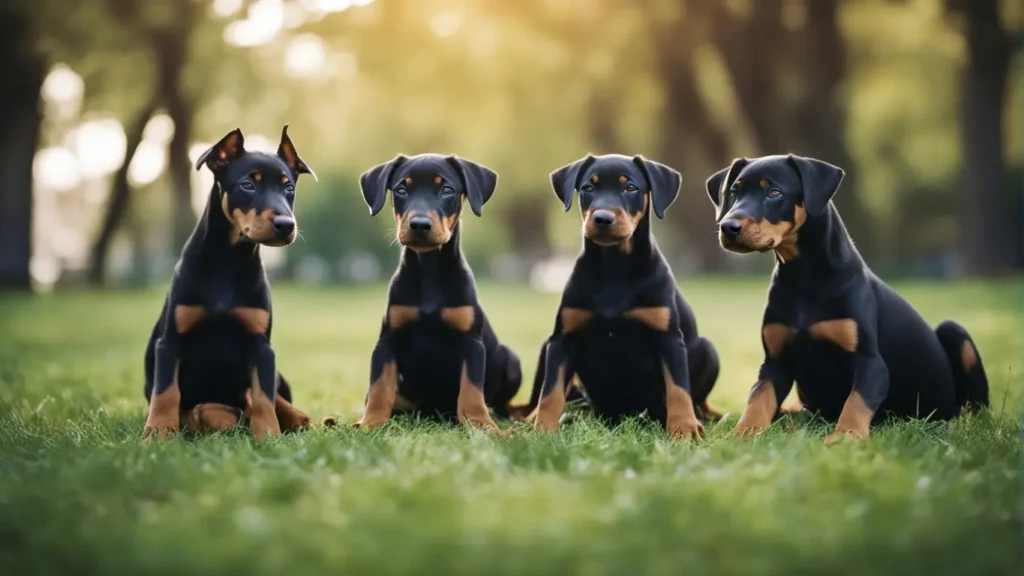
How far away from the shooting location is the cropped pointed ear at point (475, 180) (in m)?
5.29

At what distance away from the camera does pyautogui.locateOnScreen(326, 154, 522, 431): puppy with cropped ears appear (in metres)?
5.16

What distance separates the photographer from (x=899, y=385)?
5.01m

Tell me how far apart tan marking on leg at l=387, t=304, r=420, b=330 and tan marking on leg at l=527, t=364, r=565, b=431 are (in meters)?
0.83

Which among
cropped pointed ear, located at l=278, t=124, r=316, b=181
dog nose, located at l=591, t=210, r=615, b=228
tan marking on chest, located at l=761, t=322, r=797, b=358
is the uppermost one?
cropped pointed ear, located at l=278, t=124, r=316, b=181

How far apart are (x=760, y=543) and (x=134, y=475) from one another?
7.54ft

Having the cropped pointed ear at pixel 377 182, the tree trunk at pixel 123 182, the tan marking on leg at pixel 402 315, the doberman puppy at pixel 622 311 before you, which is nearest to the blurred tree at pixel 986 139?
the doberman puppy at pixel 622 311

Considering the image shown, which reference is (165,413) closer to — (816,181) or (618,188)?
(618,188)

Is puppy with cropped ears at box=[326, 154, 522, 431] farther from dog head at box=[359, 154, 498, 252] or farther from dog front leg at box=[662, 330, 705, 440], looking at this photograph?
dog front leg at box=[662, 330, 705, 440]

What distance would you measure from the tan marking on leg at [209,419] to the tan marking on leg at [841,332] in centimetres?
301

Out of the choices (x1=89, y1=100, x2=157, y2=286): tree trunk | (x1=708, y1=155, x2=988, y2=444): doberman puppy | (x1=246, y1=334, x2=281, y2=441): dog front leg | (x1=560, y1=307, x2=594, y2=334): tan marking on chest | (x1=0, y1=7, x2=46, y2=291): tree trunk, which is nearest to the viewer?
(x1=708, y1=155, x2=988, y2=444): doberman puppy

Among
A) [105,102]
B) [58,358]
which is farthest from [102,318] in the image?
[105,102]

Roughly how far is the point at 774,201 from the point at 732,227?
323mm

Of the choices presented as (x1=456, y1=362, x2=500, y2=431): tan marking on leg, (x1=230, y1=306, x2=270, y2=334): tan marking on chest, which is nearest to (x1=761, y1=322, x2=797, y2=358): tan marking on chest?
(x1=456, y1=362, x2=500, y2=431): tan marking on leg

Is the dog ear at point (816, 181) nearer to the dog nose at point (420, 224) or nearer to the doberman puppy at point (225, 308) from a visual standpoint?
the dog nose at point (420, 224)
